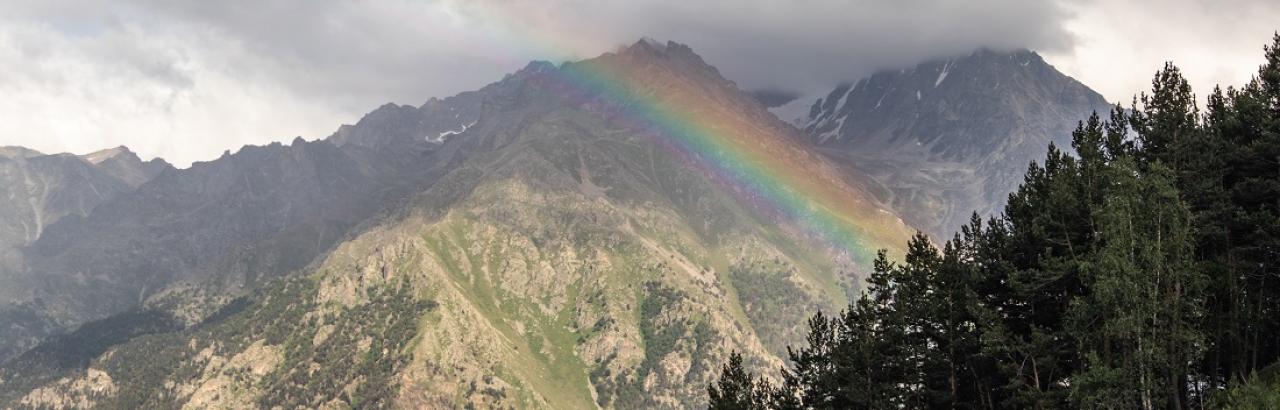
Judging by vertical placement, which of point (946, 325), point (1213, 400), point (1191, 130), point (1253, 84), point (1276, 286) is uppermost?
point (1253, 84)

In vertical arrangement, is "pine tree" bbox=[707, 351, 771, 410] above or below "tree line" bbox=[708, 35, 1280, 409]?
below

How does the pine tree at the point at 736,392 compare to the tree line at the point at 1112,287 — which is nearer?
the tree line at the point at 1112,287

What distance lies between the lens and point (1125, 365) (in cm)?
5525

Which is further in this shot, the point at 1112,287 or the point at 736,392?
the point at 736,392

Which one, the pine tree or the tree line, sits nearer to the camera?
the tree line

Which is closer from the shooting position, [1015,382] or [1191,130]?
[1015,382]

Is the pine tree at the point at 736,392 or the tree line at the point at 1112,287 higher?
the tree line at the point at 1112,287

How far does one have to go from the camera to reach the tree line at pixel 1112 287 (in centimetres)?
5559

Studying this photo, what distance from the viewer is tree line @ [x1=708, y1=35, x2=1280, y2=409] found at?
→ 55.6 meters

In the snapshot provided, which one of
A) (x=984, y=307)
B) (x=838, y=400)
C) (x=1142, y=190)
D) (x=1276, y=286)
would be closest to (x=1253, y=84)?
(x=1276, y=286)

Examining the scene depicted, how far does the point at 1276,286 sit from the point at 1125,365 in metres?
16.6

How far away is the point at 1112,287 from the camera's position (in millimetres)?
54781

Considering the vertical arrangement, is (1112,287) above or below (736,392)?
above

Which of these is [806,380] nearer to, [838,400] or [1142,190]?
[838,400]
